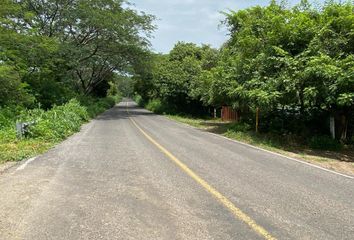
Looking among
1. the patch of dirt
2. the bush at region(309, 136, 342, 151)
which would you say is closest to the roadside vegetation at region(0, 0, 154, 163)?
the patch of dirt

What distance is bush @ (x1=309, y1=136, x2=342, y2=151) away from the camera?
16.0 meters

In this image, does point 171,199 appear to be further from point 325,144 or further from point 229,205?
point 325,144

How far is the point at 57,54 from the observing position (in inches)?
1283

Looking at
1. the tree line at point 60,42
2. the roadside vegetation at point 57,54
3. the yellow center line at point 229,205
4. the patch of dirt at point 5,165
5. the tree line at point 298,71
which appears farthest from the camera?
the tree line at point 60,42

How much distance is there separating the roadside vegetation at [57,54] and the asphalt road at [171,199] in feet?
21.3

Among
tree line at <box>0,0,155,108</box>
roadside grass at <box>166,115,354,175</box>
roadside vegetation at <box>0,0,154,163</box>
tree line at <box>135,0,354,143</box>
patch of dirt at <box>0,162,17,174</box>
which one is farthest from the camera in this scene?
tree line at <box>0,0,155,108</box>

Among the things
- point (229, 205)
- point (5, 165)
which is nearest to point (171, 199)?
point (229, 205)

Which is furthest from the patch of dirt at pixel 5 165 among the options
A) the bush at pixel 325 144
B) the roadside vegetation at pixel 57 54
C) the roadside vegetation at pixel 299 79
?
the bush at pixel 325 144

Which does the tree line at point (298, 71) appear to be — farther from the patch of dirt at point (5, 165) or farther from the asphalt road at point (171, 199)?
the patch of dirt at point (5, 165)

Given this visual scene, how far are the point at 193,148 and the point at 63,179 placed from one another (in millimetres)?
6236

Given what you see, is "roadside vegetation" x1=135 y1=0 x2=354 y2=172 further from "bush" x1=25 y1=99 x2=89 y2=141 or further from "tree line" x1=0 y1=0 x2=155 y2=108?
"tree line" x1=0 y1=0 x2=155 y2=108

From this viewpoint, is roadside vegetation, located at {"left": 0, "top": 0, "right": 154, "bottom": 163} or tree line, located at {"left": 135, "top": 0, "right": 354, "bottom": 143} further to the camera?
roadside vegetation, located at {"left": 0, "top": 0, "right": 154, "bottom": 163}

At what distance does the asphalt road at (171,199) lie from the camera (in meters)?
5.08

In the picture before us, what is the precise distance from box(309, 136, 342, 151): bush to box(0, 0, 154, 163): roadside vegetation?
415 inches
